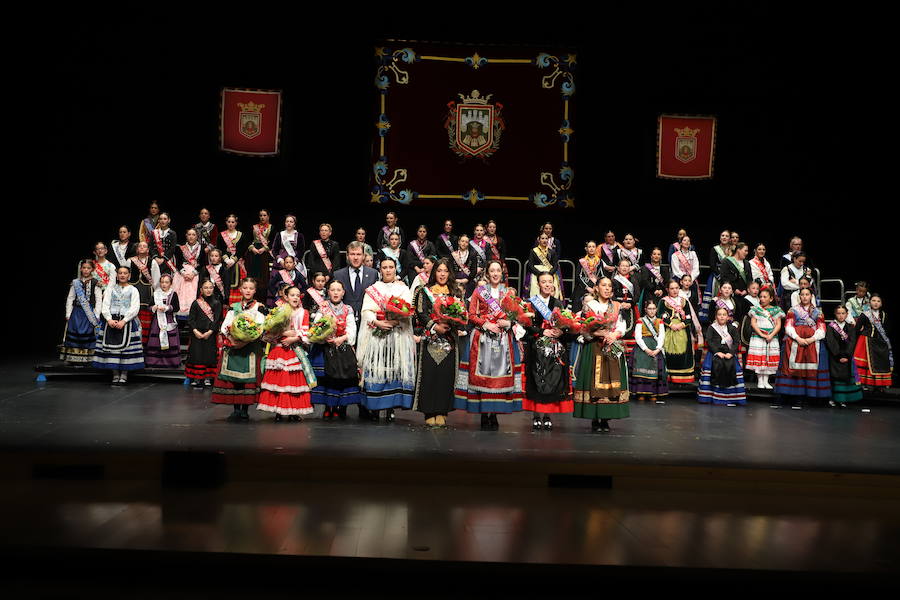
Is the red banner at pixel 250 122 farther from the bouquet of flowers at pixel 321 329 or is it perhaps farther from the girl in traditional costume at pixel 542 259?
the bouquet of flowers at pixel 321 329

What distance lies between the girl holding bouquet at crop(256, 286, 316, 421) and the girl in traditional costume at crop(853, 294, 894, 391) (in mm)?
6452

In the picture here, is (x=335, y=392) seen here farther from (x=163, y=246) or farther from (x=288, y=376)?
(x=163, y=246)

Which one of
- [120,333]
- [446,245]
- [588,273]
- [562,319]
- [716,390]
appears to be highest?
[446,245]

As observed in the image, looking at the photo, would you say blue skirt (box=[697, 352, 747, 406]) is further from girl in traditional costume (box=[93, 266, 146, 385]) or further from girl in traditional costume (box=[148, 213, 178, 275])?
girl in traditional costume (box=[148, 213, 178, 275])

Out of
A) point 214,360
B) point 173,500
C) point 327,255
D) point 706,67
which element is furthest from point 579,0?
point 173,500

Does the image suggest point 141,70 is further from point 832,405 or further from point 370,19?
point 832,405

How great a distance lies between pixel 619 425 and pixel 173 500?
3709mm

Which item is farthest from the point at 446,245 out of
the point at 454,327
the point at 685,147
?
the point at 454,327

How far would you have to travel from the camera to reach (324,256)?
32.2ft

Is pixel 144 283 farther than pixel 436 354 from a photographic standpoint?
Yes

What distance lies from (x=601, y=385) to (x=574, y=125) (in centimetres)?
634

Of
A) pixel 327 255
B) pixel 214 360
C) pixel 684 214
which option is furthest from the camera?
pixel 684 214

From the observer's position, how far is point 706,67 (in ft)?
38.0

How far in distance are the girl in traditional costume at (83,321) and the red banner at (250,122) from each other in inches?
134
